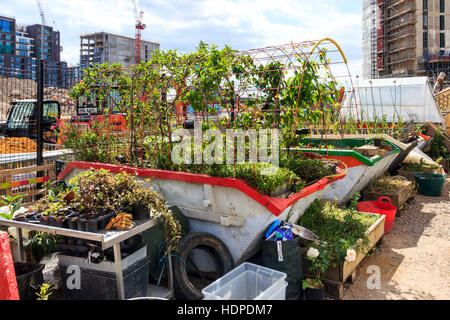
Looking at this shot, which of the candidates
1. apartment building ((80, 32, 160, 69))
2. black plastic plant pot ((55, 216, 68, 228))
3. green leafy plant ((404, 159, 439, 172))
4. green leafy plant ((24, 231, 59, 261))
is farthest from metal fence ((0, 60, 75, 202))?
apartment building ((80, 32, 160, 69))

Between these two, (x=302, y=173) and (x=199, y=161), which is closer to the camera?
(x=199, y=161)

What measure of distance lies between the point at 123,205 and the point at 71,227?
50 centimetres

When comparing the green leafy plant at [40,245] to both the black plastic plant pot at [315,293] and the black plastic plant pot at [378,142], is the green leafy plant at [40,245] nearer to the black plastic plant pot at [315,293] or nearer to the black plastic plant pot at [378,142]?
the black plastic plant pot at [315,293]

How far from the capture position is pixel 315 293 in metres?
3.57

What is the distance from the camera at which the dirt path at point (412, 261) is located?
3822 millimetres

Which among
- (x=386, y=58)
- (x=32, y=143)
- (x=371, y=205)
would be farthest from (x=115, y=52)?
(x=371, y=205)

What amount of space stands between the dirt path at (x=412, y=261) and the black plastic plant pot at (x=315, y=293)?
13.2 inches

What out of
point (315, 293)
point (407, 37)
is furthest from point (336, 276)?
point (407, 37)

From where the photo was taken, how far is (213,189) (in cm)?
396

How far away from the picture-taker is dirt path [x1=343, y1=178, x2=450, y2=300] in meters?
3.82

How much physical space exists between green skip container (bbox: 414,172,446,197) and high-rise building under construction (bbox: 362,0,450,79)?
39372mm

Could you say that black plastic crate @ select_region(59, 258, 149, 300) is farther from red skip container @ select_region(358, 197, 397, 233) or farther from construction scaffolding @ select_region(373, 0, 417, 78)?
construction scaffolding @ select_region(373, 0, 417, 78)

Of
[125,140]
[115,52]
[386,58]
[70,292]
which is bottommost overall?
[70,292]
